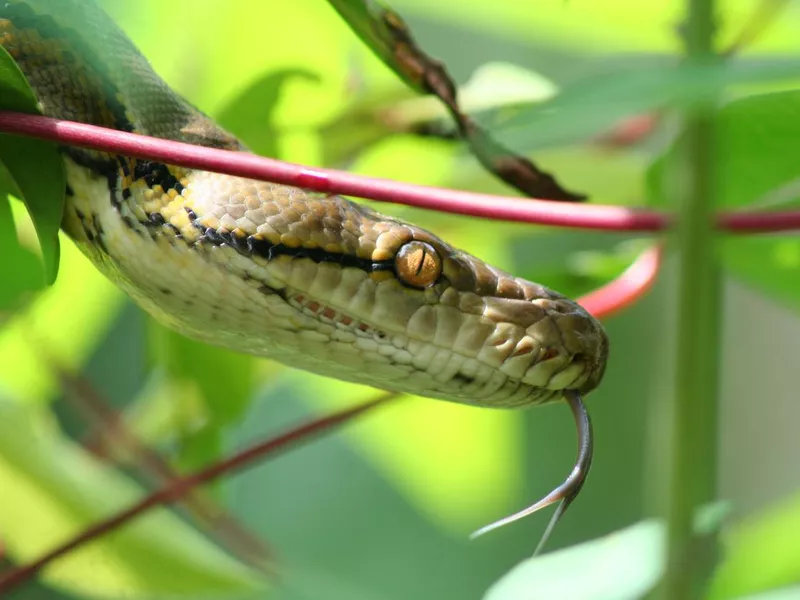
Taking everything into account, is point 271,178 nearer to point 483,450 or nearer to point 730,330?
point 483,450

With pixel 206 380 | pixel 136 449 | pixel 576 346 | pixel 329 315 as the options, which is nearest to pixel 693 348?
pixel 576 346

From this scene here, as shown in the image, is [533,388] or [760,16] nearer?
[533,388]

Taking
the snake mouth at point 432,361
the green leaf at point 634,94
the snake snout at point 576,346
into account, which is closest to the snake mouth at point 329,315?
the snake mouth at point 432,361

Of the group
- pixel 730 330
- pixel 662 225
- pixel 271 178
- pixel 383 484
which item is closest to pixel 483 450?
pixel 383 484

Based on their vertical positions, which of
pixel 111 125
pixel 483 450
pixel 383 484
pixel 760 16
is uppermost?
pixel 760 16

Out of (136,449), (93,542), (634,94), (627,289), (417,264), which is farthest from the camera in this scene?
(136,449)

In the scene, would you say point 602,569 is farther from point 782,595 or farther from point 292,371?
point 292,371

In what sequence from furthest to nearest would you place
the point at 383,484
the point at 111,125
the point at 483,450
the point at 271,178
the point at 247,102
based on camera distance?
the point at 383,484 → the point at 483,450 → the point at 247,102 → the point at 111,125 → the point at 271,178
